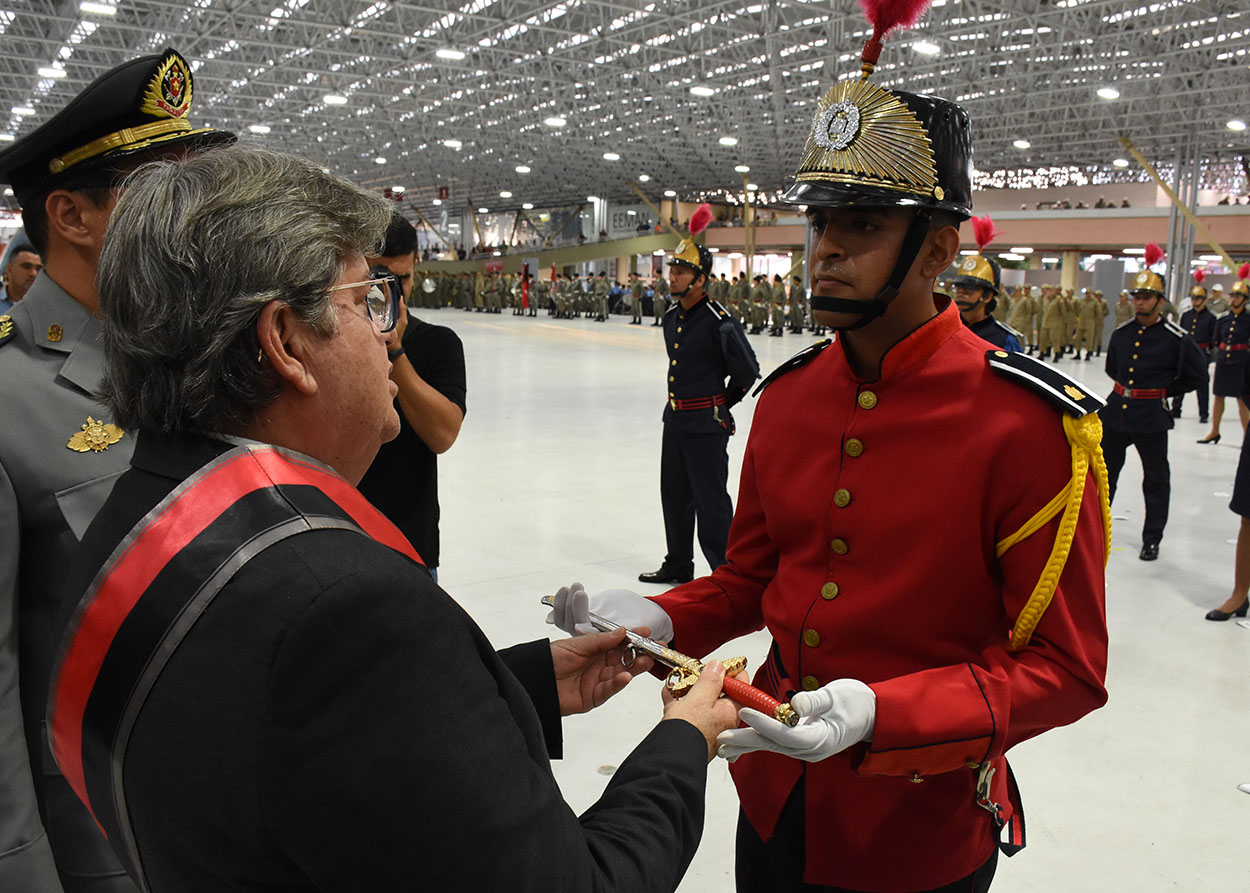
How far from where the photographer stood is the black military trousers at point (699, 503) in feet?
15.2

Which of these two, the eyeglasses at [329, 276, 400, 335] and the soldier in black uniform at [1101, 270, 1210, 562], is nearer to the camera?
the eyeglasses at [329, 276, 400, 335]

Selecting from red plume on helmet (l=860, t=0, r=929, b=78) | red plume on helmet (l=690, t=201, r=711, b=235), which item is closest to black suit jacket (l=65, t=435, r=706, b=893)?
→ red plume on helmet (l=860, t=0, r=929, b=78)

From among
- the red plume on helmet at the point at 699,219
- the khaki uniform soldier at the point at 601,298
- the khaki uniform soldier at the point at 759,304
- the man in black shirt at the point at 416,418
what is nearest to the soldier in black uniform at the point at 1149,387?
the red plume on helmet at the point at 699,219

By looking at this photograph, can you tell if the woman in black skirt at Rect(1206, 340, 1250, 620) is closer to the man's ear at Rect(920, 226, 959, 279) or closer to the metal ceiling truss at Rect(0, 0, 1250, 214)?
the man's ear at Rect(920, 226, 959, 279)

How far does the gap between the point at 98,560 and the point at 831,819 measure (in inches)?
43.5

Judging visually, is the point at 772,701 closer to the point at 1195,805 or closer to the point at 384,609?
the point at 384,609

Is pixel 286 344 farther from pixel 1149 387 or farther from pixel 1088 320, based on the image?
pixel 1088 320

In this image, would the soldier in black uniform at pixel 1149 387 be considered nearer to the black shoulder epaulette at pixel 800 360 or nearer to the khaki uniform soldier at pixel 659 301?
the black shoulder epaulette at pixel 800 360

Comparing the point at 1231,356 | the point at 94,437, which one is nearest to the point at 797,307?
the point at 1231,356

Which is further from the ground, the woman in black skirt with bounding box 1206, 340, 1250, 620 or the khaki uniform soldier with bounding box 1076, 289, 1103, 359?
the khaki uniform soldier with bounding box 1076, 289, 1103, 359

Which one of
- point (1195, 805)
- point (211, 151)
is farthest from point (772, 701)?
point (1195, 805)

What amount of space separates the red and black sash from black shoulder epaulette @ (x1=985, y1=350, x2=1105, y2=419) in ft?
3.11

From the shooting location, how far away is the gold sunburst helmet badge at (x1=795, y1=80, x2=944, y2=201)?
1363 millimetres

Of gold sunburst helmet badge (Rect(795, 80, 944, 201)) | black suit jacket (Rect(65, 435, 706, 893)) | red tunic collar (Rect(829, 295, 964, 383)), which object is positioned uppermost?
gold sunburst helmet badge (Rect(795, 80, 944, 201))
